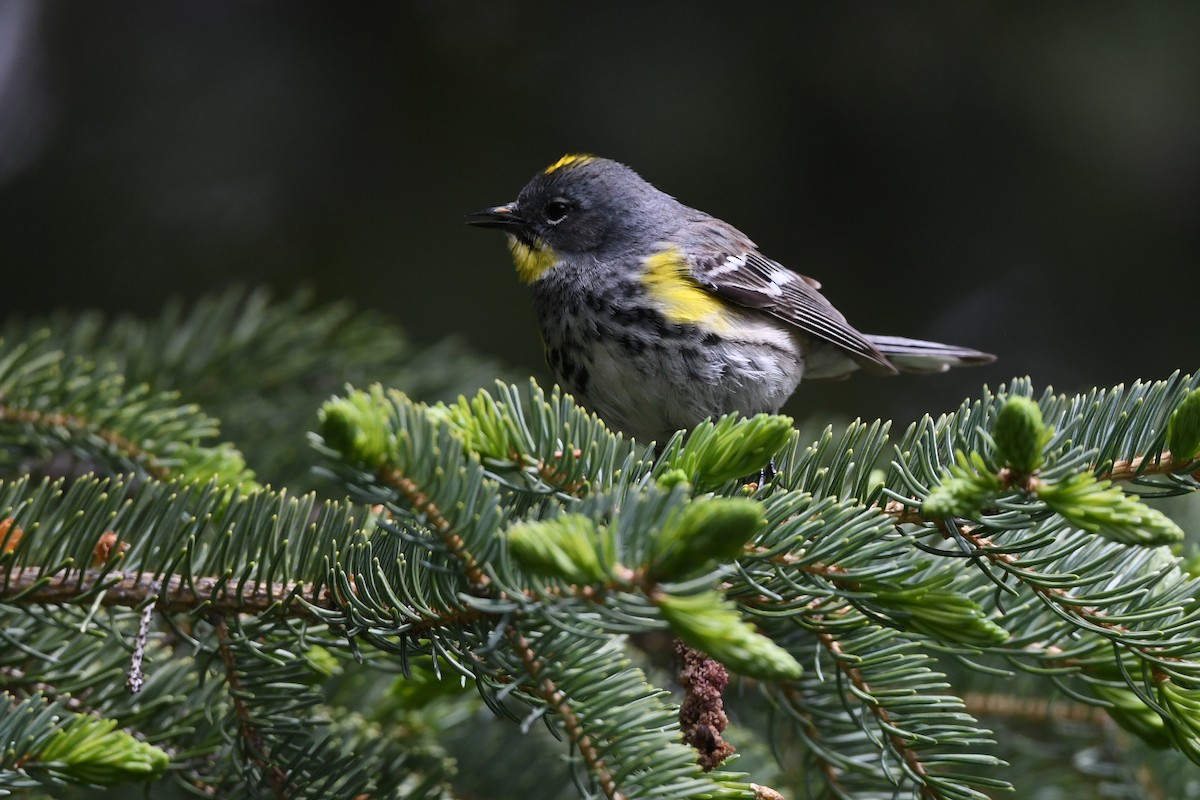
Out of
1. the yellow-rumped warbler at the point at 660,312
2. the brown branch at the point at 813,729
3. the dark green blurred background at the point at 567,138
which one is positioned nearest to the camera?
the brown branch at the point at 813,729

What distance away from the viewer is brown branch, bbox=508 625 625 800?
54.2 inches

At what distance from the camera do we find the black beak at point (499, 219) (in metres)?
3.39

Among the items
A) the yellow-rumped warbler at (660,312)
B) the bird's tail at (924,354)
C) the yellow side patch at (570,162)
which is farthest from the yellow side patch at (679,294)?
the bird's tail at (924,354)

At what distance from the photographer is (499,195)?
434cm

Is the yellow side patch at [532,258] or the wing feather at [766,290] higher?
the wing feather at [766,290]

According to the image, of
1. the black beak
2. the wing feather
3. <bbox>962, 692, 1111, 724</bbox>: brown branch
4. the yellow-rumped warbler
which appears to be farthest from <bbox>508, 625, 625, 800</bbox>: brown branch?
the black beak

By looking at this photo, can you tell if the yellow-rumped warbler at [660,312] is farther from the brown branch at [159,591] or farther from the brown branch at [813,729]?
the brown branch at [159,591]

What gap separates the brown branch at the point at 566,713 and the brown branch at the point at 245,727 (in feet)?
1.62

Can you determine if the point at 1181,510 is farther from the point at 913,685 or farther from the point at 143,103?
the point at 143,103

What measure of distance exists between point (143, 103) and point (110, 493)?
3150 mm

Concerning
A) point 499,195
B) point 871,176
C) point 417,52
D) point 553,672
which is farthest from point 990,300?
point 553,672

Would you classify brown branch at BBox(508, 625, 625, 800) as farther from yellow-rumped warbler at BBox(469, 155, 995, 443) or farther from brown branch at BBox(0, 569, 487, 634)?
yellow-rumped warbler at BBox(469, 155, 995, 443)

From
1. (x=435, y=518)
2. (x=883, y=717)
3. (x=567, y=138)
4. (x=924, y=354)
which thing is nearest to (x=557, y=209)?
(x=567, y=138)

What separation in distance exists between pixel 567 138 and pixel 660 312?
180 cm
